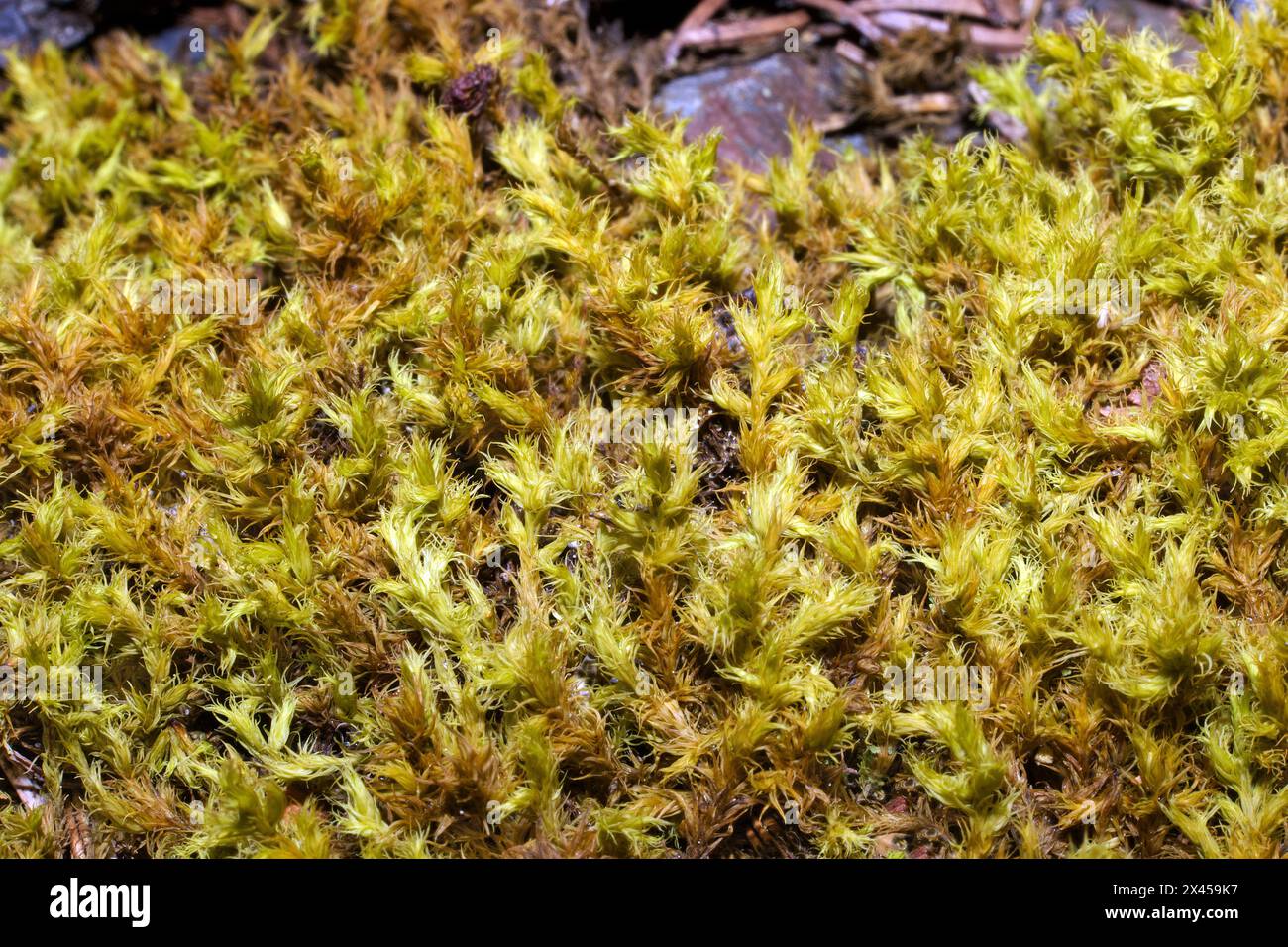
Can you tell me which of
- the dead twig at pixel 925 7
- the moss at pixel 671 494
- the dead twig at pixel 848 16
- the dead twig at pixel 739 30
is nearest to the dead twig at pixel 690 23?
the dead twig at pixel 739 30

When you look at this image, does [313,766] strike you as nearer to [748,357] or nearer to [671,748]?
[671,748]

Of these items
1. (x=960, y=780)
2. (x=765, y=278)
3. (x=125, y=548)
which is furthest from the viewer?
(x=765, y=278)

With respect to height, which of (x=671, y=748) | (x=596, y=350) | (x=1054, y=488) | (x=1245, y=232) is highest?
(x=1245, y=232)

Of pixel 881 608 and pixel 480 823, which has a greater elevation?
pixel 881 608

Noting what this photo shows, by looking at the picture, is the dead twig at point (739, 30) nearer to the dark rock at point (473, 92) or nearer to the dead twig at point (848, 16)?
the dead twig at point (848, 16)

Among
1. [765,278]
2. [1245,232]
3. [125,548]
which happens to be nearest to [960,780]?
[765,278]

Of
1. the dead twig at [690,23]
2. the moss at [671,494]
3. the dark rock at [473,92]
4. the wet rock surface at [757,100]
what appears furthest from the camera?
the dead twig at [690,23]

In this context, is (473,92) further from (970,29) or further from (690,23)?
(970,29)

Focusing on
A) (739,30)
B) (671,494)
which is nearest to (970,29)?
(739,30)
